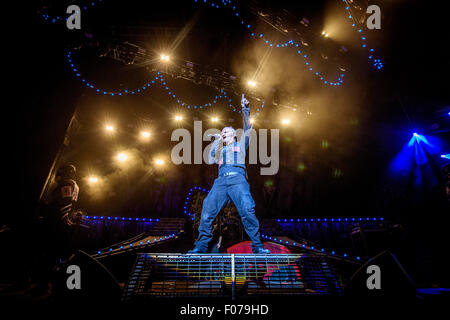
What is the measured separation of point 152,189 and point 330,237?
8696mm

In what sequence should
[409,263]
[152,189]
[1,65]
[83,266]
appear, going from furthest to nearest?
[152,189], [409,263], [1,65], [83,266]

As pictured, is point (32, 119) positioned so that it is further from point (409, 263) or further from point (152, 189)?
point (409, 263)

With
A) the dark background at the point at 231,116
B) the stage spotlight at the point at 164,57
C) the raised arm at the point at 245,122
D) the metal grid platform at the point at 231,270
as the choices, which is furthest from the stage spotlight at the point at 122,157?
the metal grid platform at the point at 231,270

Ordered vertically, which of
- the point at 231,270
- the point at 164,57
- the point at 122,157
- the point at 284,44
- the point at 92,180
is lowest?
the point at 231,270

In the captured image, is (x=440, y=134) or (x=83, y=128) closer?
(x=440, y=134)

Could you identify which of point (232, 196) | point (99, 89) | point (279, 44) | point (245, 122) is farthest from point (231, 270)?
point (99, 89)

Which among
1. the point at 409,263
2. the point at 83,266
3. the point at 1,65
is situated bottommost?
the point at 409,263

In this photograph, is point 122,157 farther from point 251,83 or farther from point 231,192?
point 231,192

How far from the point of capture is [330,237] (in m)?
8.45

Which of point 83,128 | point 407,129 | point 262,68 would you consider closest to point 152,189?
point 83,128

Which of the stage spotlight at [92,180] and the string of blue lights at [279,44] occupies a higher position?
the string of blue lights at [279,44]

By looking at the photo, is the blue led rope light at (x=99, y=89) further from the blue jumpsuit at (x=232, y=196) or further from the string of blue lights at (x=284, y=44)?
the blue jumpsuit at (x=232, y=196)

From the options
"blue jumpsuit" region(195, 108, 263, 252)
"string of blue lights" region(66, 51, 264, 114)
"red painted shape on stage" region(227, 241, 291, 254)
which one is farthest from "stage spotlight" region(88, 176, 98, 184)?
"blue jumpsuit" region(195, 108, 263, 252)

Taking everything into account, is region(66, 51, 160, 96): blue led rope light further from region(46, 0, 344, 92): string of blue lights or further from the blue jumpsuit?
the blue jumpsuit
